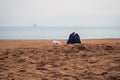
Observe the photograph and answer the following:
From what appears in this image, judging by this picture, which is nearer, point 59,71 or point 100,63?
point 59,71

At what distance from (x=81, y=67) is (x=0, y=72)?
6.90ft

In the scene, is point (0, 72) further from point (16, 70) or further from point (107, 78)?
point (107, 78)

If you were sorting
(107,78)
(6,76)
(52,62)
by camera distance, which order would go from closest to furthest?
(107,78), (6,76), (52,62)

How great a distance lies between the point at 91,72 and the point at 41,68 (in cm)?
138

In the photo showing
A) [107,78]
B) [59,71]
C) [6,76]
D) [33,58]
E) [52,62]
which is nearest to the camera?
[107,78]

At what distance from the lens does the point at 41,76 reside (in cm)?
528

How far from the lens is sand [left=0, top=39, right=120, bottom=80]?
207 inches

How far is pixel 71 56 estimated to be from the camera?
7488 millimetres

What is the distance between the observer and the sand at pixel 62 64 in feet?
17.2

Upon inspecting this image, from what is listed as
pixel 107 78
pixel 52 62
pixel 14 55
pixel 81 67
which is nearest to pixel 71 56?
pixel 52 62

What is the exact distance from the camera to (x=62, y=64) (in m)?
6.44

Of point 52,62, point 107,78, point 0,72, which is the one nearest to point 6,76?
point 0,72

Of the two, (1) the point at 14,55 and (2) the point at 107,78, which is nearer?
(2) the point at 107,78

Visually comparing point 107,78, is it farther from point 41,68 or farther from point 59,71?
point 41,68
